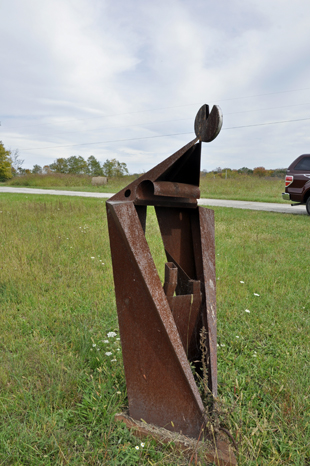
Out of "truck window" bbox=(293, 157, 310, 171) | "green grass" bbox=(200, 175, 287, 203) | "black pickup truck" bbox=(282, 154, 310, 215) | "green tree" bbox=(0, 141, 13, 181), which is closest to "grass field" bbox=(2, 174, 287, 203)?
"green grass" bbox=(200, 175, 287, 203)

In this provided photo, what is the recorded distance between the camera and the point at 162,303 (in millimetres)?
1538

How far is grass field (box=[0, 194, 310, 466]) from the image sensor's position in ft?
5.20

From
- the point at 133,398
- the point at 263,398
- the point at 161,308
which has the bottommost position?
the point at 263,398

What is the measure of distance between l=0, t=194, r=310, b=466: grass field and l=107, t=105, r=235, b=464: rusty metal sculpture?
0.18 metres

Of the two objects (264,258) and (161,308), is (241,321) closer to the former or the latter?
(161,308)

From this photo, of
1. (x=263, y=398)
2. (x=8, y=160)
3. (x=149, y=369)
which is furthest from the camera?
(x=8, y=160)

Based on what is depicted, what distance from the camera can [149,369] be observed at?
1.63 metres

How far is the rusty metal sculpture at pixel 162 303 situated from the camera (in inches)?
60.5

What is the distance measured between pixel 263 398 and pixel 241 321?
3.42 feet

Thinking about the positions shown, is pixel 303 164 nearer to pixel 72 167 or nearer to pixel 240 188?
pixel 240 188

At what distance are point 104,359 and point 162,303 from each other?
102cm

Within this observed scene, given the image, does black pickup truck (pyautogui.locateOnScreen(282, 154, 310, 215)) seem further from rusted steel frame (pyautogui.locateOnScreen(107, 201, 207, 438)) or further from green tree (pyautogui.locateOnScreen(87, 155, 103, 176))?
green tree (pyautogui.locateOnScreen(87, 155, 103, 176))

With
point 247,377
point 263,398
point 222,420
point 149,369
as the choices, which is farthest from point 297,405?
point 149,369

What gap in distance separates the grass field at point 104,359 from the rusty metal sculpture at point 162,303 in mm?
180
